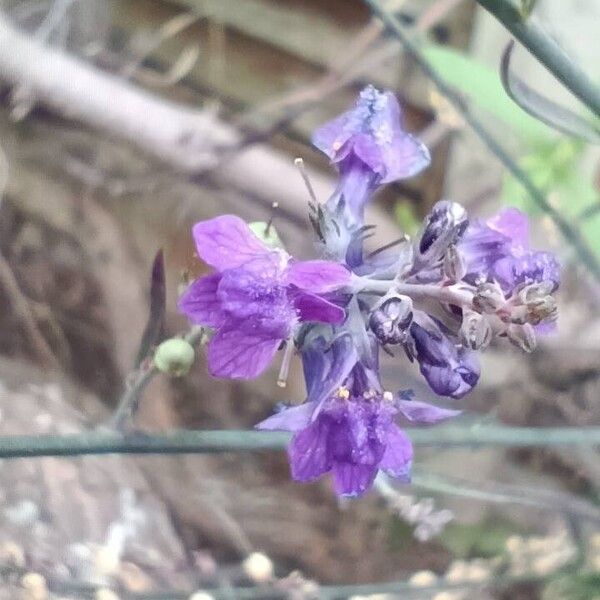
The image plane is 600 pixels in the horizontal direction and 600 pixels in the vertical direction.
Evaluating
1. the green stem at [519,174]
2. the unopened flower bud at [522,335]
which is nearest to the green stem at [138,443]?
the unopened flower bud at [522,335]

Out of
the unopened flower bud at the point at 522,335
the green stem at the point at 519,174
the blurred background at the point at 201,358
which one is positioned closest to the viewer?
the unopened flower bud at the point at 522,335

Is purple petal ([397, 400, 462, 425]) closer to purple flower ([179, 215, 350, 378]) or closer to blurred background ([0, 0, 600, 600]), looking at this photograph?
purple flower ([179, 215, 350, 378])

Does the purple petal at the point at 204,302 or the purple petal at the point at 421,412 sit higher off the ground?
the purple petal at the point at 204,302

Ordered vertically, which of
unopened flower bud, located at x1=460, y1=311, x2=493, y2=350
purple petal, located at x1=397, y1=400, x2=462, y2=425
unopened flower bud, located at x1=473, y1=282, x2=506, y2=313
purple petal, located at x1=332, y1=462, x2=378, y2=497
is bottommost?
purple petal, located at x1=332, y1=462, x2=378, y2=497

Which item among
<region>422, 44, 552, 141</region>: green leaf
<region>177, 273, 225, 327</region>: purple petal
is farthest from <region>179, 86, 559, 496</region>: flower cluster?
<region>422, 44, 552, 141</region>: green leaf

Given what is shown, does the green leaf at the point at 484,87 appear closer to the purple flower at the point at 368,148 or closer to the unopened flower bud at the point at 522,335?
the purple flower at the point at 368,148

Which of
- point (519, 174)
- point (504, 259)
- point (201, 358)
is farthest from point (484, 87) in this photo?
point (504, 259)

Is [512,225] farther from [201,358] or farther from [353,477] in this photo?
[201,358]

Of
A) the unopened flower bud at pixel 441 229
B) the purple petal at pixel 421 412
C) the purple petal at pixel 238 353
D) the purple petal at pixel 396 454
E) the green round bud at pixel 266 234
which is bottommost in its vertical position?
the purple petal at pixel 396 454
